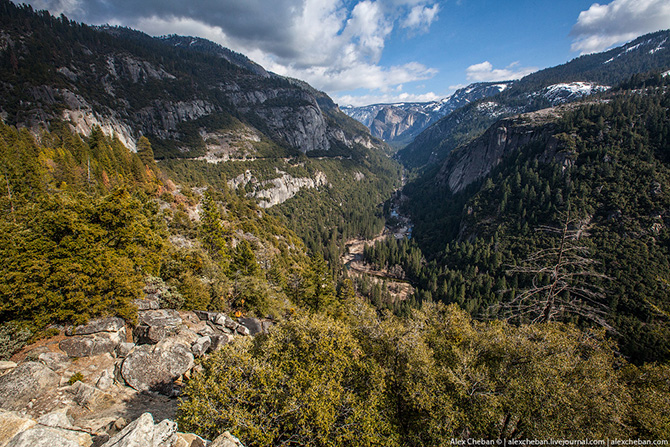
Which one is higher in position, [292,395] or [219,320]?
[292,395]

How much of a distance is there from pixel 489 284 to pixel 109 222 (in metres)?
121

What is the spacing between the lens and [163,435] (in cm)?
995

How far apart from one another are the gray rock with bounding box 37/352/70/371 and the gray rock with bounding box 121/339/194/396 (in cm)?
343

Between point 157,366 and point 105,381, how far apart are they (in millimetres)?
2724

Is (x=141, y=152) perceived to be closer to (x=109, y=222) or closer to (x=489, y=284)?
(x=109, y=222)

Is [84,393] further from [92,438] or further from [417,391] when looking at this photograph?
[417,391]

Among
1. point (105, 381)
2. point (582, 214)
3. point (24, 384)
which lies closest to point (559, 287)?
point (105, 381)

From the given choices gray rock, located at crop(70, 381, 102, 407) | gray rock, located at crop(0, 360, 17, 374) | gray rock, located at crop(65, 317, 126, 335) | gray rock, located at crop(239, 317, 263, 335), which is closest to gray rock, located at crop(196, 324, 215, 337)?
gray rock, located at crop(239, 317, 263, 335)

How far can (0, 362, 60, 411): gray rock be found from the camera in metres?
13.3

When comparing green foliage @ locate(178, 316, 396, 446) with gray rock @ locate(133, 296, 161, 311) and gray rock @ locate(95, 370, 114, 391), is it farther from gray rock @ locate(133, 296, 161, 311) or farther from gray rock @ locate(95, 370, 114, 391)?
gray rock @ locate(133, 296, 161, 311)

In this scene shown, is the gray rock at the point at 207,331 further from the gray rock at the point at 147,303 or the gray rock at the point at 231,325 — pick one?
the gray rock at the point at 147,303

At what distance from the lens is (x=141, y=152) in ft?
263

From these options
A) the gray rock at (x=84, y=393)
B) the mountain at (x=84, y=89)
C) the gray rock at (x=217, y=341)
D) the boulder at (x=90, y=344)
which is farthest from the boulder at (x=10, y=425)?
the mountain at (x=84, y=89)

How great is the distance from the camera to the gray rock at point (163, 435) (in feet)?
32.0
